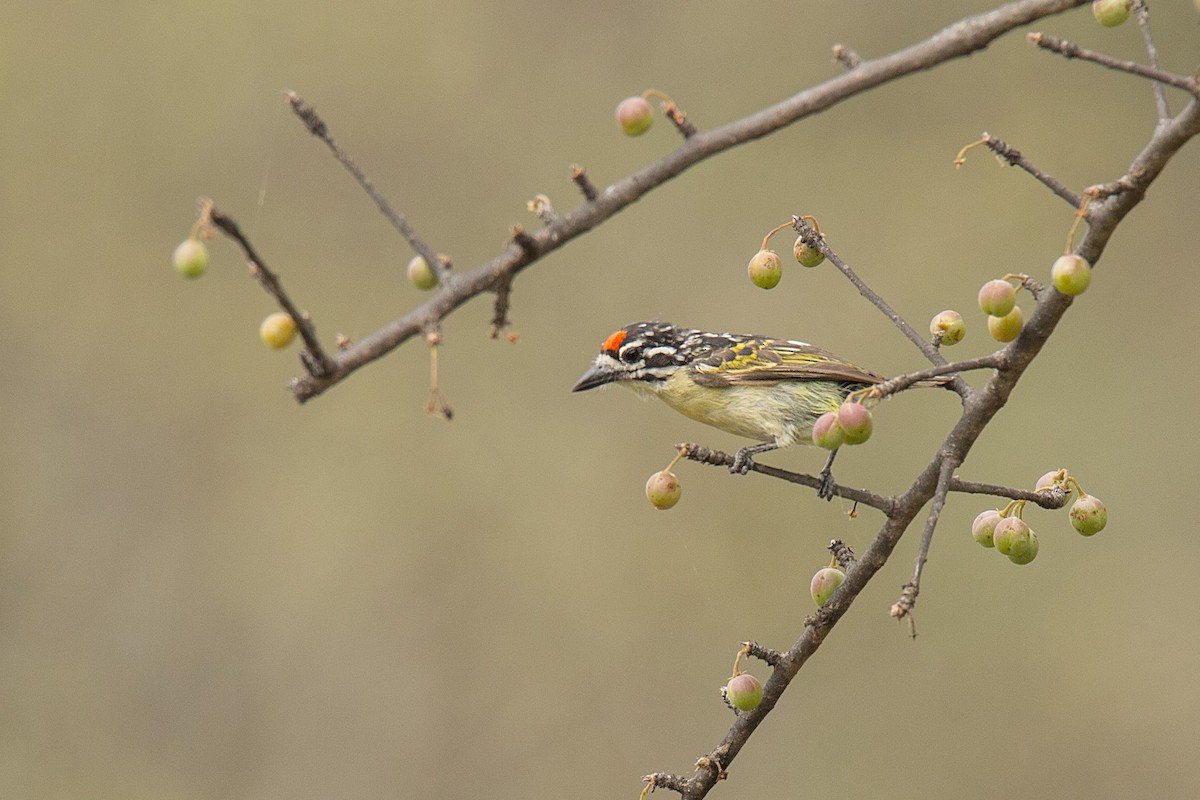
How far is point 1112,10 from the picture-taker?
277cm

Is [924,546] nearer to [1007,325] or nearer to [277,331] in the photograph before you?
[1007,325]

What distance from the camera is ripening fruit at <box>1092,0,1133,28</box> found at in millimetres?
2758

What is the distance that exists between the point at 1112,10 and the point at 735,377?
163cm

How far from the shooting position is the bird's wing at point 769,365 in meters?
3.83

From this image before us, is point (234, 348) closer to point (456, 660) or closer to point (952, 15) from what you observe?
point (456, 660)

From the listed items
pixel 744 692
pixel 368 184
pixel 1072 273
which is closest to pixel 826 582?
pixel 744 692

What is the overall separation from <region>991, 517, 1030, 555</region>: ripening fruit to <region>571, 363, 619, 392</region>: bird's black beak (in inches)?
56.9

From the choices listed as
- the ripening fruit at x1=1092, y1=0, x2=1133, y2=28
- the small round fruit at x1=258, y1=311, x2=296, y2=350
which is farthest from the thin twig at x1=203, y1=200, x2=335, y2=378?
the ripening fruit at x1=1092, y1=0, x2=1133, y2=28

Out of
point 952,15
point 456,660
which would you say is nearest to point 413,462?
point 456,660

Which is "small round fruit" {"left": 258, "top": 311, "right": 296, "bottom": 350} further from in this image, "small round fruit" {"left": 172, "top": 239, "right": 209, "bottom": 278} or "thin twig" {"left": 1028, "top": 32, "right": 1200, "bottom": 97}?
"thin twig" {"left": 1028, "top": 32, "right": 1200, "bottom": 97}

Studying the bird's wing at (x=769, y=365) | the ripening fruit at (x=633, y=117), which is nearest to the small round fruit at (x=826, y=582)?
the bird's wing at (x=769, y=365)

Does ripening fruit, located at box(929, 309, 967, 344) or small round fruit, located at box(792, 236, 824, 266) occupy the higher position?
small round fruit, located at box(792, 236, 824, 266)

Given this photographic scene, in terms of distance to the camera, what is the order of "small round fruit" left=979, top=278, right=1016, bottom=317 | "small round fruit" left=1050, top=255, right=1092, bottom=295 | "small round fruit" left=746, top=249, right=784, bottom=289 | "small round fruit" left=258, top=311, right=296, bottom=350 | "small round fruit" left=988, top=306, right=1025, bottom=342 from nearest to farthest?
"small round fruit" left=1050, top=255, right=1092, bottom=295
"small round fruit" left=258, top=311, right=296, bottom=350
"small round fruit" left=979, top=278, right=1016, bottom=317
"small round fruit" left=988, top=306, right=1025, bottom=342
"small round fruit" left=746, top=249, right=784, bottom=289

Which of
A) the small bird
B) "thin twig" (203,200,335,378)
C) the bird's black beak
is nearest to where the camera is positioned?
"thin twig" (203,200,335,378)
